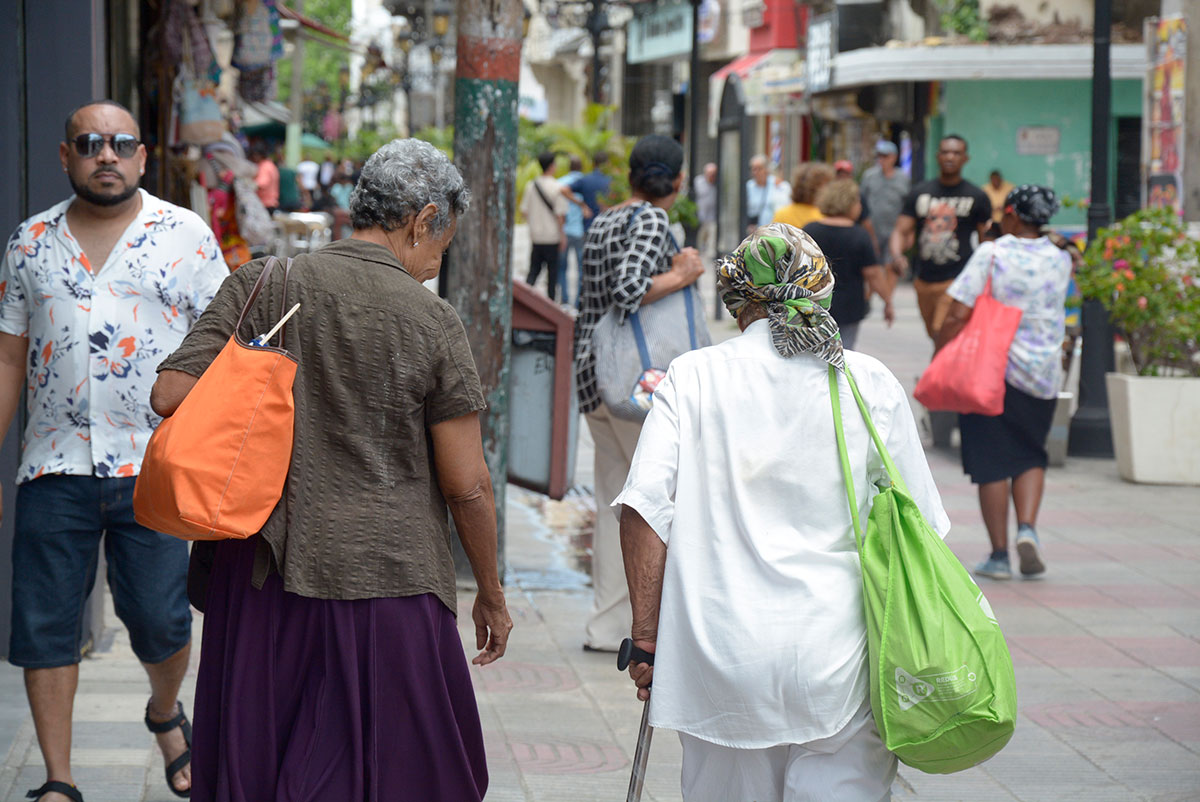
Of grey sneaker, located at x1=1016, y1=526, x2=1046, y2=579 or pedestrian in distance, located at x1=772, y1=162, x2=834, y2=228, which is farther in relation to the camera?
pedestrian in distance, located at x1=772, y1=162, x2=834, y2=228

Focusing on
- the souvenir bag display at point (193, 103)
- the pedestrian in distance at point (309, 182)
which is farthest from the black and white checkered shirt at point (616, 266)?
the pedestrian in distance at point (309, 182)

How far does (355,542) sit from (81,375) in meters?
1.44

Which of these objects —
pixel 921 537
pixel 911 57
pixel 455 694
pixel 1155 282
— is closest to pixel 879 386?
pixel 921 537

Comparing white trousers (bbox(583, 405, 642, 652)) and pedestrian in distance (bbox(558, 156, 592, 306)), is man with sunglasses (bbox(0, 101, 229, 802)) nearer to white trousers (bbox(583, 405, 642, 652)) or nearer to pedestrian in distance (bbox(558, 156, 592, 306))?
white trousers (bbox(583, 405, 642, 652))

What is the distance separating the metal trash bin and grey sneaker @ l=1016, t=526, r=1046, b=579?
216cm

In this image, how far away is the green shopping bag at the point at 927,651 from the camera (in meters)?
3.02

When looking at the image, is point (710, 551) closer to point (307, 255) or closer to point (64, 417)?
point (307, 255)

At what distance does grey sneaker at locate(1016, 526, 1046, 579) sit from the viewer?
7758 millimetres

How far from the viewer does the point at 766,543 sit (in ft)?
10.5

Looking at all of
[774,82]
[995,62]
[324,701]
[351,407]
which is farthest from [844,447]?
[774,82]

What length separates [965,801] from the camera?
486cm

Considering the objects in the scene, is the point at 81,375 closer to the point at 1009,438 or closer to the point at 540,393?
the point at 540,393

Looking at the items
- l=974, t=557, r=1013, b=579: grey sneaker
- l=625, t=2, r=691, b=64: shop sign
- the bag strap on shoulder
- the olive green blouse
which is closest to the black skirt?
l=974, t=557, r=1013, b=579: grey sneaker

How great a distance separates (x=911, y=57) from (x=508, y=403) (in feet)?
59.1
